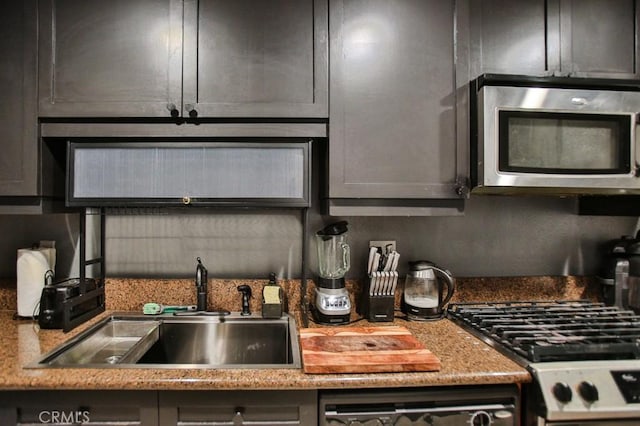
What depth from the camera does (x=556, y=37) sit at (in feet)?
4.74

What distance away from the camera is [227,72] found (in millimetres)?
1337

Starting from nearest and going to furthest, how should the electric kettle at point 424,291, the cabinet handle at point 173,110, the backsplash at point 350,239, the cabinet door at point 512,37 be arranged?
the cabinet handle at point 173,110
the cabinet door at point 512,37
the electric kettle at point 424,291
the backsplash at point 350,239

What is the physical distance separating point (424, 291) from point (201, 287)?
0.98m

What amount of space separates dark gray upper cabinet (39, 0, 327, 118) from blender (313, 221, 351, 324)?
52cm

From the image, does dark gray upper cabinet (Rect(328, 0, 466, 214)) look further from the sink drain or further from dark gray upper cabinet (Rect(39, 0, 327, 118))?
the sink drain

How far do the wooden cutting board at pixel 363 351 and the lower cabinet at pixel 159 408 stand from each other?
110 mm

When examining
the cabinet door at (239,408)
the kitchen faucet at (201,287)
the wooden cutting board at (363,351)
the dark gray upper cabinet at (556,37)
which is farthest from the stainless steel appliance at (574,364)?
the kitchen faucet at (201,287)

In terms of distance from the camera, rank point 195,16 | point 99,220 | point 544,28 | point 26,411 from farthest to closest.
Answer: point 99,220 < point 544,28 < point 195,16 < point 26,411

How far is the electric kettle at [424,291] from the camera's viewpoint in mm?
1544

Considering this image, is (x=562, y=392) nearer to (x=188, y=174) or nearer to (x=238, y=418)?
(x=238, y=418)

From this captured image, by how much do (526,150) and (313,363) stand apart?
3.61ft

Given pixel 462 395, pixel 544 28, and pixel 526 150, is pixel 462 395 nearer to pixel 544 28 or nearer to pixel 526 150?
pixel 526 150

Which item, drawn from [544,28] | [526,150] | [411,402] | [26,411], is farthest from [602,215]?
[26,411]

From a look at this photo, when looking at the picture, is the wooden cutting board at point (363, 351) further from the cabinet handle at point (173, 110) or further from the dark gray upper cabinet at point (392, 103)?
the cabinet handle at point (173, 110)
